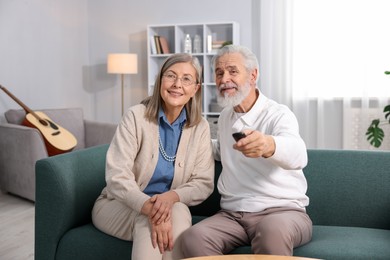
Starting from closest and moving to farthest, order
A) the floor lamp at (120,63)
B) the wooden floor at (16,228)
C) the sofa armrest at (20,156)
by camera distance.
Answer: the wooden floor at (16,228), the sofa armrest at (20,156), the floor lamp at (120,63)

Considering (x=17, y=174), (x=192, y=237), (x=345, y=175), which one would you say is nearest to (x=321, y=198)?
(x=345, y=175)

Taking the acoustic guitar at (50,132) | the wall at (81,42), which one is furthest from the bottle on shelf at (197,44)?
the acoustic guitar at (50,132)

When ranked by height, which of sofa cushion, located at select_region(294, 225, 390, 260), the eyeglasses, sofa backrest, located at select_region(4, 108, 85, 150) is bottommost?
sofa cushion, located at select_region(294, 225, 390, 260)

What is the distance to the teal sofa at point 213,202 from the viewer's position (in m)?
2.12

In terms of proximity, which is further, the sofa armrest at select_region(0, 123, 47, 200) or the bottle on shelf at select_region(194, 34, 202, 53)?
the bottle on shelf at select_region(194, 34, 202, 53)

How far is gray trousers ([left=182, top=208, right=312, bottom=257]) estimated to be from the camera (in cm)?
183

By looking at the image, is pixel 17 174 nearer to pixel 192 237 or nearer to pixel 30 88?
pixel 30 88

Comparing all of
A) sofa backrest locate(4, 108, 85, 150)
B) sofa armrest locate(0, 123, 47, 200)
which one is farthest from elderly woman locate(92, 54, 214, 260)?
sofa backrest locate(4, 108, 85, 150)

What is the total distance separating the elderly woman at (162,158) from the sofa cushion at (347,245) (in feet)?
1.54

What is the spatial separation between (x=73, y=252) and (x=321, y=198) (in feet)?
3.56

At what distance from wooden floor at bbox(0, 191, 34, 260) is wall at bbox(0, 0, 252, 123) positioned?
1062 mm

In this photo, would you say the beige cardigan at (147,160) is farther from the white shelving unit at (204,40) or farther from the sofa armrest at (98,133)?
the white shelving unit at (204,40)

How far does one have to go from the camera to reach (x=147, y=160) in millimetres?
2170

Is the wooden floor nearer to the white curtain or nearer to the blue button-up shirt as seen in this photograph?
the blue button-up shirt
